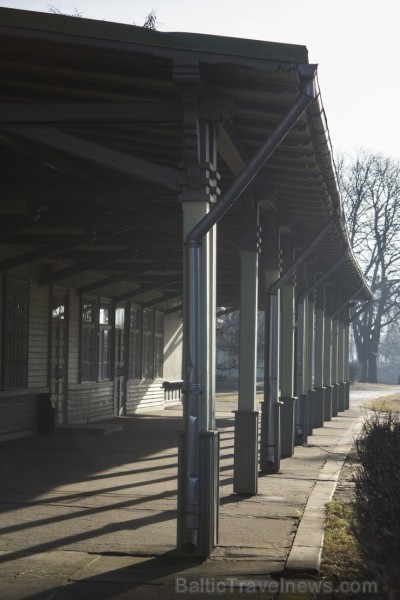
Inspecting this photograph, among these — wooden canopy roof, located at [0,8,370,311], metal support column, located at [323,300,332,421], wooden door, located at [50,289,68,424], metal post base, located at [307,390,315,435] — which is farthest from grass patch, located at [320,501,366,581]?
metal support column, located at [323,300,332,421]

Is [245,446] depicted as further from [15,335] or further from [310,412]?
[310,412]

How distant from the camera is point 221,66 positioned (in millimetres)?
7441

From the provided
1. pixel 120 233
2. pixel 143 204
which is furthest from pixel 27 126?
pixel 120 233

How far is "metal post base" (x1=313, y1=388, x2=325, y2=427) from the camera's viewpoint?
894 inches

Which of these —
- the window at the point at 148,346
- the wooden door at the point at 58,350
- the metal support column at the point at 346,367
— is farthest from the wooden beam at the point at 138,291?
the metal support column at the point at 346,367

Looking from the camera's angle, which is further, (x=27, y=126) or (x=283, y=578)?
(x=27, y=126)

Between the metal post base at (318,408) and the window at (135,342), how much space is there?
4606 mm

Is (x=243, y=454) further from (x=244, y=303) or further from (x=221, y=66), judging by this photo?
(x=221, y=66)

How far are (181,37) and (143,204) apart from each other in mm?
3650

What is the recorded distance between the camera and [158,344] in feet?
92.1

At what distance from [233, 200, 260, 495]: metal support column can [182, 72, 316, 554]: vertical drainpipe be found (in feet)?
10.8

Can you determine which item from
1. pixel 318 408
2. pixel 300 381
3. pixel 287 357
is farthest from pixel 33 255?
pixel 318 408

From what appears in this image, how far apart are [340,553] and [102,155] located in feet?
11.5

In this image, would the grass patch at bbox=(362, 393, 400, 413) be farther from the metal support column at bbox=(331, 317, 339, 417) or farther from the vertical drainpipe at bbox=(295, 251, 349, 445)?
the vertical drainpipe at bbox=(295, 251, 349, 445)
